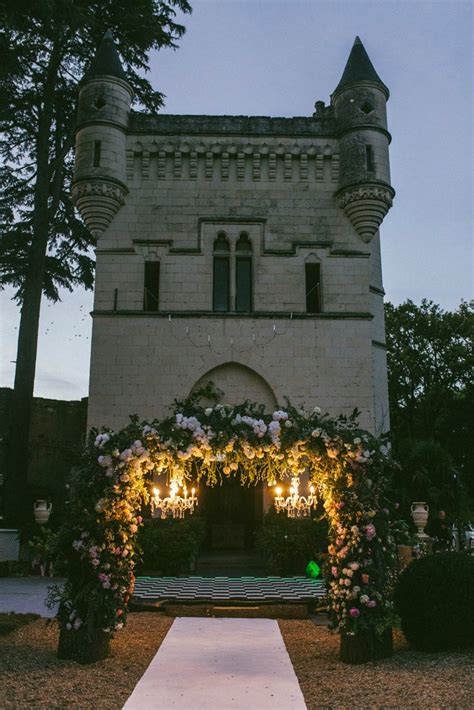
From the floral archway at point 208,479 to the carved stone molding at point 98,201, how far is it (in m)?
12.9

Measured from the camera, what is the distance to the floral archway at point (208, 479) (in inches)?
336

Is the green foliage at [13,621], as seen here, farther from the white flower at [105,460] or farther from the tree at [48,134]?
the tree at [48,134]

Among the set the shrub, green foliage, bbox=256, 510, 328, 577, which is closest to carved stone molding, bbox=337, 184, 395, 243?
green foliage, bbox=256, 510, 328, 577

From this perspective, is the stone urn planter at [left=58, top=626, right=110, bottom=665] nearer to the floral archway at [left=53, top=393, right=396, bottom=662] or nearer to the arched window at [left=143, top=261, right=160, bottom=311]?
the floral archway at [left=53, top=393, right=396, bottom=662]

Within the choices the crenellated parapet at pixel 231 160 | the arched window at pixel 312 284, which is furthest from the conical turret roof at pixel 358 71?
the arched window at pixel 312 284

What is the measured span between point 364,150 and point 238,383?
28.0 ft

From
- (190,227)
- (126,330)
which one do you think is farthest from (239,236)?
(126,330)

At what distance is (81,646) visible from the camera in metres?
8.38

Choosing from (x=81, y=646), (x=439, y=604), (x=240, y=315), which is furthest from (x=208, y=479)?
(x=240, y=315)

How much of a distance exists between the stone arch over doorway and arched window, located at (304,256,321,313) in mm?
2934

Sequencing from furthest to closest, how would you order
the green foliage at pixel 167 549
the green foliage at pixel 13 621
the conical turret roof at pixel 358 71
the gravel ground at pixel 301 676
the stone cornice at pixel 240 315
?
the conical turret roof at pixel 358 71 → the stone cornice at pixel 240 315 → the green foliage at pixel 167 549 → the green foliage at pixel 13 621 → the gravel ground at pixel 301 676

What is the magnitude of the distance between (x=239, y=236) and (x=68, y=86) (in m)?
10.0

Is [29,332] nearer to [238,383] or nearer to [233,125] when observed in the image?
[238,383]

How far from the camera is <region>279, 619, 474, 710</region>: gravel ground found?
6.72 m
